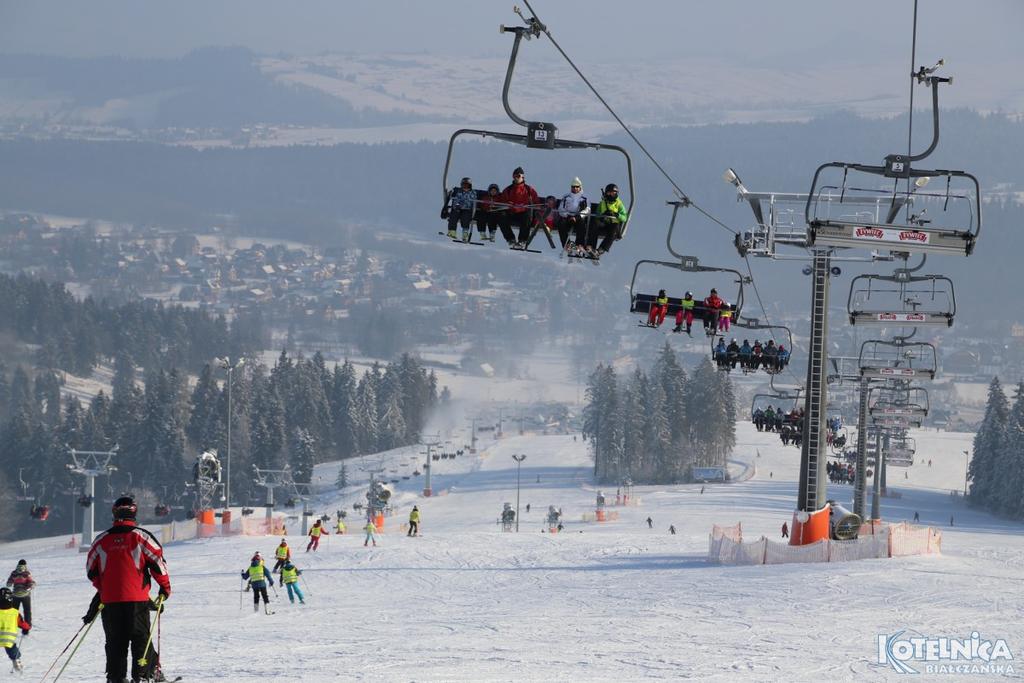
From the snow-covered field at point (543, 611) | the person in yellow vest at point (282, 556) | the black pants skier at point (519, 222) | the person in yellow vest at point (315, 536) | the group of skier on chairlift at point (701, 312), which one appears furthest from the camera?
the person in yellow vest at point (315, 536)

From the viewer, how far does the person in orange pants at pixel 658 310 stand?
3235 cm

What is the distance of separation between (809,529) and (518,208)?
17.0 meters

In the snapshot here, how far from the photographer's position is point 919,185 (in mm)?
25766

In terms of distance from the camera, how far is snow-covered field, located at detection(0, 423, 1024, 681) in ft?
66.0

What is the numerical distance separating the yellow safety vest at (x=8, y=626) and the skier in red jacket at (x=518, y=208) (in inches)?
301

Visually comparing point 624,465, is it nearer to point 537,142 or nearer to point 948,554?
point 948,554

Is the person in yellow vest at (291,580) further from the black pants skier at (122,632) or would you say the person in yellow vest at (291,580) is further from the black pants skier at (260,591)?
the black pants skier at (122,632)

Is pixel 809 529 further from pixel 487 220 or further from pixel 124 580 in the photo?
pixel 124 580

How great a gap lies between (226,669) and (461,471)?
106m

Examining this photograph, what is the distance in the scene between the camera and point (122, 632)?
14.2m

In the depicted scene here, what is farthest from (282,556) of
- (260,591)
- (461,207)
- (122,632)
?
(122,632)

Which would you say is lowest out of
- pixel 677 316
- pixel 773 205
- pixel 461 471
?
pixel 461 471

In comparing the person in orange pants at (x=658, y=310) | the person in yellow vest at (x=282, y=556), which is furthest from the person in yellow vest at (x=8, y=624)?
the person in orange pants at (x=658, y=310)

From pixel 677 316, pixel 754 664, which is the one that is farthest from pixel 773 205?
pixel 754 664
